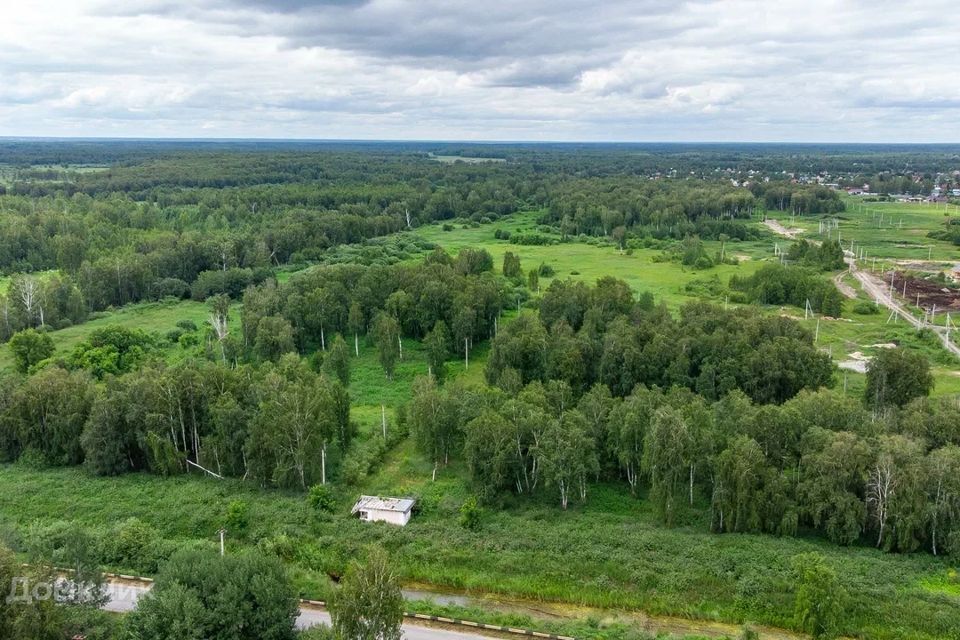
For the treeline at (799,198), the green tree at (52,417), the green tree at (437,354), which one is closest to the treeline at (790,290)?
the green tree at (437,354)

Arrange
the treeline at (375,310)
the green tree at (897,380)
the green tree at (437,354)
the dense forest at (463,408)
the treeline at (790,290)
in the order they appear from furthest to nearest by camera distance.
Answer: the treeline at (790,290)
the treeline at (375,310)
the green tree at (437,354)
the green tree at (897,380)
the dense forest at (463,408)

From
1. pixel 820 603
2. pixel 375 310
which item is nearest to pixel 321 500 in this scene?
pixel 820 603

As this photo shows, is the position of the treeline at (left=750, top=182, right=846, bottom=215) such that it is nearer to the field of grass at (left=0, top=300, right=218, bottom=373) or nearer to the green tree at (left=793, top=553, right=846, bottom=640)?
the field of grass at (left=0, top=300, right=218, bottom=373)

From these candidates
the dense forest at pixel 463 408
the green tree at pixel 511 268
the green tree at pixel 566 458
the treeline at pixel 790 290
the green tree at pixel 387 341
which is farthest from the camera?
the green tree at pixel 511 268

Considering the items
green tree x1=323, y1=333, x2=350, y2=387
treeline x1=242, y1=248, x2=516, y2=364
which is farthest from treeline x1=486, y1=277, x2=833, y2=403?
green tree x1=323, y1=333, x2=350, y2=387

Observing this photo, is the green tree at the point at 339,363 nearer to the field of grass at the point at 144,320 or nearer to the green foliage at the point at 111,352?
the green foliage at the point at 111,352

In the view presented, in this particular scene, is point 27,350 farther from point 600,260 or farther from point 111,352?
point 600,260

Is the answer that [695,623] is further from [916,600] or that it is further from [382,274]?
[382,274]
